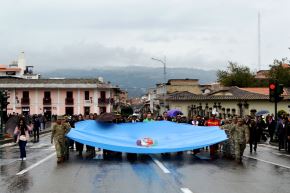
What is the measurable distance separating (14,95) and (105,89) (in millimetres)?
17536

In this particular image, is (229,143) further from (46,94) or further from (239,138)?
(46,94)

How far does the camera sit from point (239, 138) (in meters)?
20.9

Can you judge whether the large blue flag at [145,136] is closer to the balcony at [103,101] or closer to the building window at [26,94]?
the balcony at [103,101]

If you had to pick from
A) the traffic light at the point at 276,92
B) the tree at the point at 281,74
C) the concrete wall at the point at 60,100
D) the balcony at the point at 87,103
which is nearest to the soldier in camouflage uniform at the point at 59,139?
the traffic light at the point at 276,92

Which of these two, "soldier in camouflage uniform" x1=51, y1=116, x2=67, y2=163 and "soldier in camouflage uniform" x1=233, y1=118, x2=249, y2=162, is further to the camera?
"soldier in camouflage uniform" x1=233, y1=118, x2=249, y2=162


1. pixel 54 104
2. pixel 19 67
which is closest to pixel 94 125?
pixel 54 104

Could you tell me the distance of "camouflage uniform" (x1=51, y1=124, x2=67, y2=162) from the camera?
2034 centimetres

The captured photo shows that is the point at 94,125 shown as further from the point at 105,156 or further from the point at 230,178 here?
the point at 230,178

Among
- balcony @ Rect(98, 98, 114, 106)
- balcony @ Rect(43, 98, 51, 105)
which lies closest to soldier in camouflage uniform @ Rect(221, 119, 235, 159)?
balcony @ Rect(98, 98, 114, 106)

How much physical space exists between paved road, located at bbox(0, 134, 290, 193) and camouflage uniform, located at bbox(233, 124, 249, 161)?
0.45 meters

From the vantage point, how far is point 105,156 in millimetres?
22391

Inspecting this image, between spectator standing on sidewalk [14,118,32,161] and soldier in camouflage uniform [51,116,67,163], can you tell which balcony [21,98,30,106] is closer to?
spectator standing on sidewalk [14,118,32,161]

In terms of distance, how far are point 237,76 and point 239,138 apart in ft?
299

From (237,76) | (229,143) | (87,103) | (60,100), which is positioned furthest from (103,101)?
(229,143)
